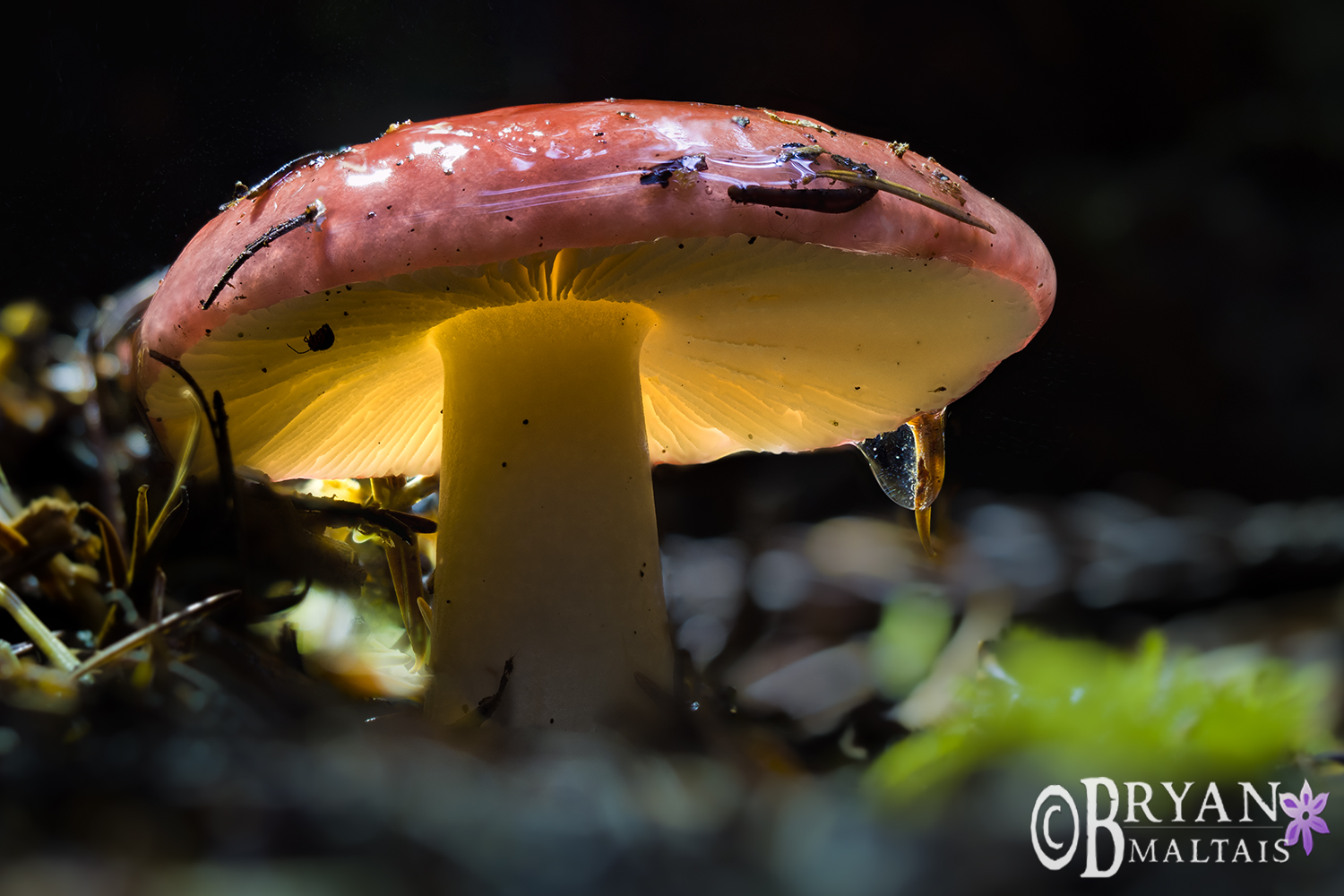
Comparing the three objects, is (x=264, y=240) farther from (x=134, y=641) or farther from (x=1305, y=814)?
(x=1305, y=814)

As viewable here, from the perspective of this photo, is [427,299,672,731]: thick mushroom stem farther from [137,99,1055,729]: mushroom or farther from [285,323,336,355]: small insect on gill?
[285,323,336,355]: small insect on gill

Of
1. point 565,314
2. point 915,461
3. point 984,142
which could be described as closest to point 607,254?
point 565,314

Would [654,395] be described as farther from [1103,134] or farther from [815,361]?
[1103,134]

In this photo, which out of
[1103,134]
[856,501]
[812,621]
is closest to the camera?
[812,621]

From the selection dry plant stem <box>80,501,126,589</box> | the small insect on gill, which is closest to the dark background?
the small insect on gill

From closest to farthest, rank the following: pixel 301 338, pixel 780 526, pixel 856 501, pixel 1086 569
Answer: pixel 301 338
pixel 1086 569
pixel 780 526
pixel 856 501

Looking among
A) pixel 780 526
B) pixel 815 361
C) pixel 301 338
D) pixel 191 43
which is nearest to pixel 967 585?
pixel 815 361

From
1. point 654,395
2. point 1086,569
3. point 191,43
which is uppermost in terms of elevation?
point 191,43
